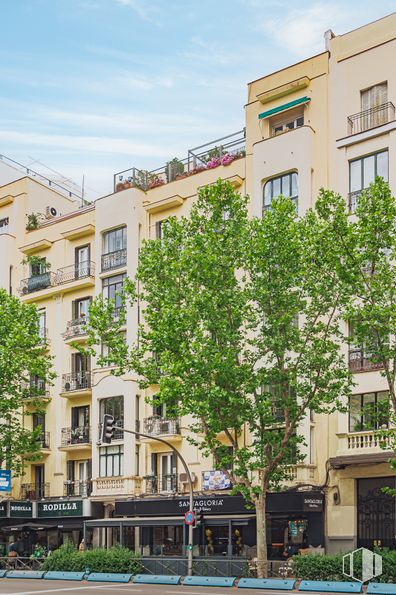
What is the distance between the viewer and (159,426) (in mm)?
42719

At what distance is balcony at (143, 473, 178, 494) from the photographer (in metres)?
42.2

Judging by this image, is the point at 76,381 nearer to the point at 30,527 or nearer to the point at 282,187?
the point at 30,527

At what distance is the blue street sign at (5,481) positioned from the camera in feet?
146

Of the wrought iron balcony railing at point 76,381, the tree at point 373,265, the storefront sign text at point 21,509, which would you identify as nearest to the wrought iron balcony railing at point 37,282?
the wrought iron balcony railing at point 76,381

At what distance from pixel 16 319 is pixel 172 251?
13.5m

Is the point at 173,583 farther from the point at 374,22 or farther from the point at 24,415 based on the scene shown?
the point at 374,22

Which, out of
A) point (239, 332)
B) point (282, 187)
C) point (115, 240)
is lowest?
point (239, 332)

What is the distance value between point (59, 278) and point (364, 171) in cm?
1958

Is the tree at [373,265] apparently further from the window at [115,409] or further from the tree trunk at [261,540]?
the window at [115,409]

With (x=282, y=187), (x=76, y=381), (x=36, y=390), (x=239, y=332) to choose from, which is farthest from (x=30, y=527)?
(x=282, y=187)

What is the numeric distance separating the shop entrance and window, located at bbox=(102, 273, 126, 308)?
16330 mm

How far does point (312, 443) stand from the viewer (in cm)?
3700

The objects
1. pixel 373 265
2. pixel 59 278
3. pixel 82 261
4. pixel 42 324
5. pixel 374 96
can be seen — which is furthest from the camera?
pixel 42 324

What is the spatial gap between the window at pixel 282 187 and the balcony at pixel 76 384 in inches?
533
